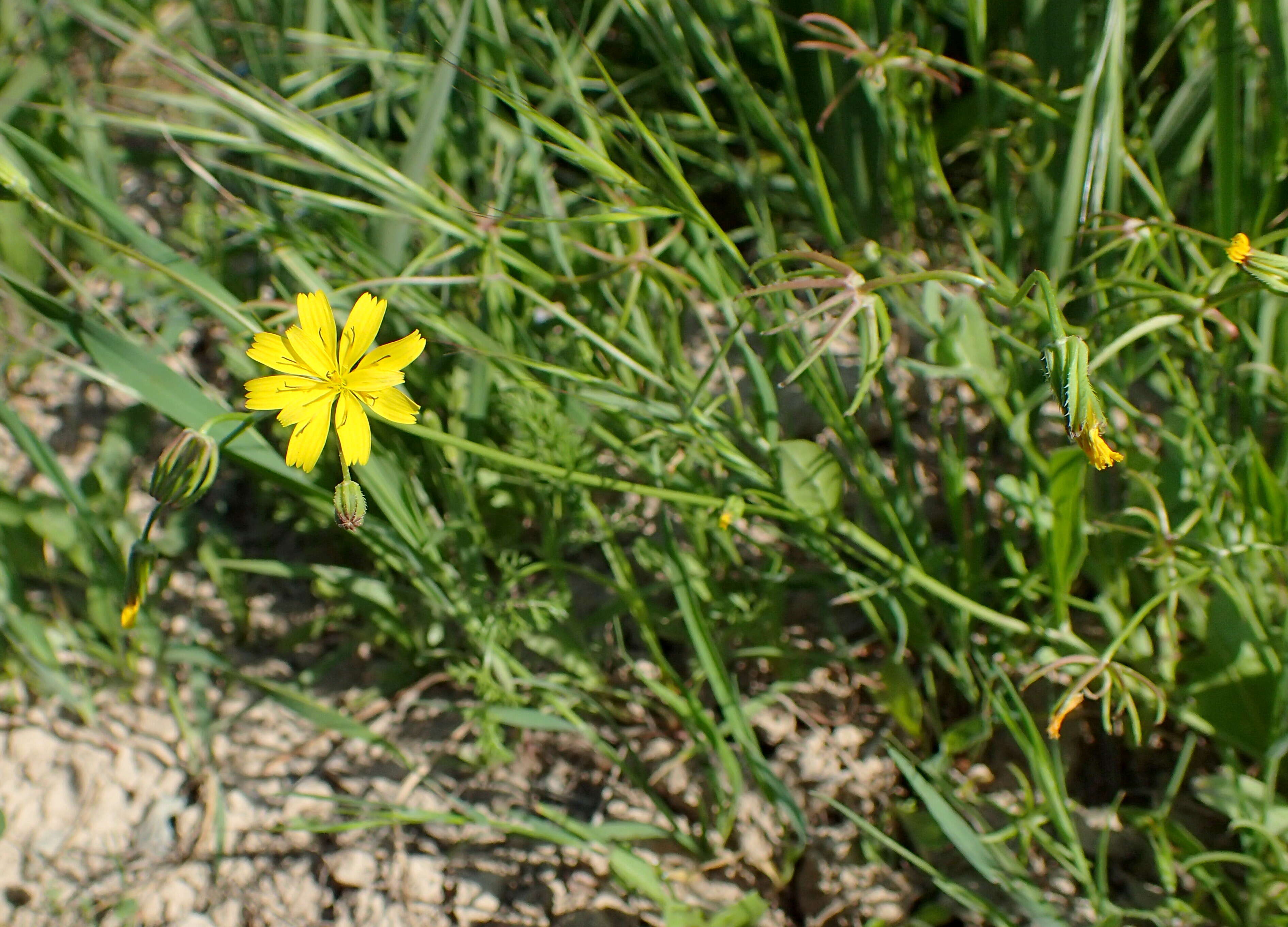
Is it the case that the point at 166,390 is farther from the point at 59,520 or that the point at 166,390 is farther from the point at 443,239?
the point at 59,520

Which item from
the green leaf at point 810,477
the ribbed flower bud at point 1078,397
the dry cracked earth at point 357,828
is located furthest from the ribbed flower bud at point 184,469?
the ribbed flower bud at point 1078,397

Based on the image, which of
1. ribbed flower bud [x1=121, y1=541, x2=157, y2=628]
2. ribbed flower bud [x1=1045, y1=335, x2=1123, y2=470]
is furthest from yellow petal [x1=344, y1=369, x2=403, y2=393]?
ribbed flower bud [x1=1045, y1=335, x2=1123, y2=470]

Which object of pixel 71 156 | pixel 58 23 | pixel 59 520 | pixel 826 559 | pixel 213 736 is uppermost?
pixel 58 23

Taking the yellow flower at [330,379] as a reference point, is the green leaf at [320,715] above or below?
below

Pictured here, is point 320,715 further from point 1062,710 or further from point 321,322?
point 1062,710

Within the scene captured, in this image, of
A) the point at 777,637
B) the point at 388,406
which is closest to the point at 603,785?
the point at 777,637

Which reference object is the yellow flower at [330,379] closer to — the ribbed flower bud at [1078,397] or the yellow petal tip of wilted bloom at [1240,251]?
the ribbed flower bud at [1078,397]

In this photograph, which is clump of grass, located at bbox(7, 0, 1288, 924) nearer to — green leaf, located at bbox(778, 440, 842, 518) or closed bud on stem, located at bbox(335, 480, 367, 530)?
green leaf, located at bbox(778, 440, 842, 518)
